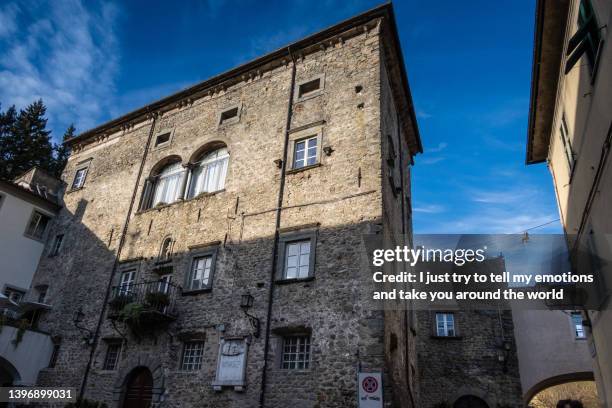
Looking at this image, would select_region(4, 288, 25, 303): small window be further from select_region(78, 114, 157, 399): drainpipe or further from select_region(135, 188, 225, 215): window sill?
select_region(135, 188, 225, 215): window sill

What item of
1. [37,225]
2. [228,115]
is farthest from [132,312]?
[37,225]

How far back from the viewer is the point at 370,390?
8.74 metres

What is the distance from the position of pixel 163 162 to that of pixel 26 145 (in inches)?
739

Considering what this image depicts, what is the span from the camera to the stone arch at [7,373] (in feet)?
44.8

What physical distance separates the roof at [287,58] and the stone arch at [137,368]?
1007cm

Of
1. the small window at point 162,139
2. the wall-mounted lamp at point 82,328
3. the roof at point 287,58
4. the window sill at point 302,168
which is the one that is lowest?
the wall-mounted lamp at point 82,328

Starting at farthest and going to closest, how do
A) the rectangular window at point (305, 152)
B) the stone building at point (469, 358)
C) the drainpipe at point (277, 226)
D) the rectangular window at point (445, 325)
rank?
the rectangular window at point (445, 325) < the stone building at point (469, 358) < the rectangular window at point (305, 152) < the drainpipe at point (277, 226)

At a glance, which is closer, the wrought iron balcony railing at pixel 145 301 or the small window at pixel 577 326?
the wrought iron balcony railing at pixel 145 301

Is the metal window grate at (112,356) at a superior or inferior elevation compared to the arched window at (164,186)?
inferior

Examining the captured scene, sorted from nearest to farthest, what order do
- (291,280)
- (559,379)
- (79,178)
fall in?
(291,280), (559,379), (79,178)

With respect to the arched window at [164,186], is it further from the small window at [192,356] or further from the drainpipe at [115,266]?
the small window at [192,356]

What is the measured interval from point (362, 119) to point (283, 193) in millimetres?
3121

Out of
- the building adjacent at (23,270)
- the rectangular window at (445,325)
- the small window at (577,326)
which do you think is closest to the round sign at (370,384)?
the rectangular window at (445,325)

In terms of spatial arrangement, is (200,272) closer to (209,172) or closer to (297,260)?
(297,260)
